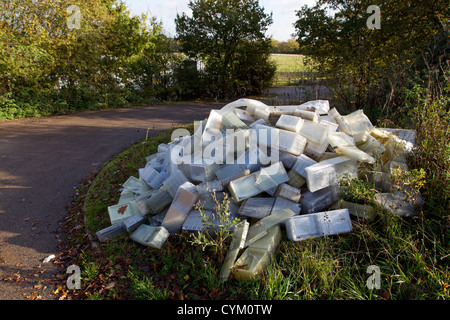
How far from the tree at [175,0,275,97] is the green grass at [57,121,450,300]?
1237cm

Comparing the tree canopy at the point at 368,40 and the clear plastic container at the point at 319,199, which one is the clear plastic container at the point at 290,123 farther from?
the tree canopy at the point at 368,40

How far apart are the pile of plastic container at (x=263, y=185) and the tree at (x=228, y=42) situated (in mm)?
10953

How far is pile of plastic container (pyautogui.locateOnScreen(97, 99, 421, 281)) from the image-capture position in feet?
9.93

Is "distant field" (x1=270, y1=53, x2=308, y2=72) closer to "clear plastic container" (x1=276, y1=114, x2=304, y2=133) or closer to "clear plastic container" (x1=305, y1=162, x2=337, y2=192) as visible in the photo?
"clear plastic container" (x1=276, y1=114, x2=304, y2=133)

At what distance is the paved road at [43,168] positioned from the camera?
10.5ft

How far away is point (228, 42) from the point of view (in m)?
14.3

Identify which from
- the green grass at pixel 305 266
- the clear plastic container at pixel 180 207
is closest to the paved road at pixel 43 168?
the green grass at pixel 305 266

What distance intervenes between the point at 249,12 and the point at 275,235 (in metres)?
13.3

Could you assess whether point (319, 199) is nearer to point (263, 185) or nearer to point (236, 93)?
point (263, 185)

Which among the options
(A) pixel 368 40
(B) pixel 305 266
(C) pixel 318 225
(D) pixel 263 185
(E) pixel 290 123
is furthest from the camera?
(A) pixel 368 40

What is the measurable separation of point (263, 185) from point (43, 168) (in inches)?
178

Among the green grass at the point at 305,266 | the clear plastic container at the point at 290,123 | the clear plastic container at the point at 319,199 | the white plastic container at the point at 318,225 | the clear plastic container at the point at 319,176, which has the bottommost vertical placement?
the green grass at the point at 305,266

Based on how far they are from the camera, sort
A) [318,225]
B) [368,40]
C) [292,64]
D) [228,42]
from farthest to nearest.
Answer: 1. [292,64]
2. [228,42]
3. [368,40]
4. [318,225]

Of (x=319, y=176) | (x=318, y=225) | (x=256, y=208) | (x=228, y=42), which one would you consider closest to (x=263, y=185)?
(x=256, y=208)
